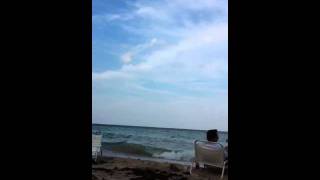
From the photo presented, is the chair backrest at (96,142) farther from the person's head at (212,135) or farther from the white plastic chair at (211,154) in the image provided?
the person's head at (212,135)

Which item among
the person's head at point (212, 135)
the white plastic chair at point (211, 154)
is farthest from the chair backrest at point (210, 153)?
the person's head at point (212, 135)

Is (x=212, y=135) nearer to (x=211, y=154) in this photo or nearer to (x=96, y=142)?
(x=211, y=154)

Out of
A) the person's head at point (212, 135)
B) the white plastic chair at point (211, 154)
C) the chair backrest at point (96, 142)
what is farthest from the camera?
the chair backrest at point (96, 142)

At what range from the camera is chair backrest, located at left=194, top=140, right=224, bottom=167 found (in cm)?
545

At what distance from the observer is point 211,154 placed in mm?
5547

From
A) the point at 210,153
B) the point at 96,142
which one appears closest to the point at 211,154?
the point at 210,153

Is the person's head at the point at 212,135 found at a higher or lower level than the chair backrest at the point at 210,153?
higher

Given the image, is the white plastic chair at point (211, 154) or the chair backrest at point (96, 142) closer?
the white plastic chair at point (211, 154)

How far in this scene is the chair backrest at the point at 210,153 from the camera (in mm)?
5449

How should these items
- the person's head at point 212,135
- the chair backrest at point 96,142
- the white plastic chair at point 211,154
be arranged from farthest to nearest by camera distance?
the chair backrest at point 96,142
the person's head at point 212,135
the white plastic chair at point 211,154

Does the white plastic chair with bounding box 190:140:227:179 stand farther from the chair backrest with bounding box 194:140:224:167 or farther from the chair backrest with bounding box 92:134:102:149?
the chair backrest with bounding box 92:134:102:149

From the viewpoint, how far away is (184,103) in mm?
21891

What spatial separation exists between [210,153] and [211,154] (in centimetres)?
2
